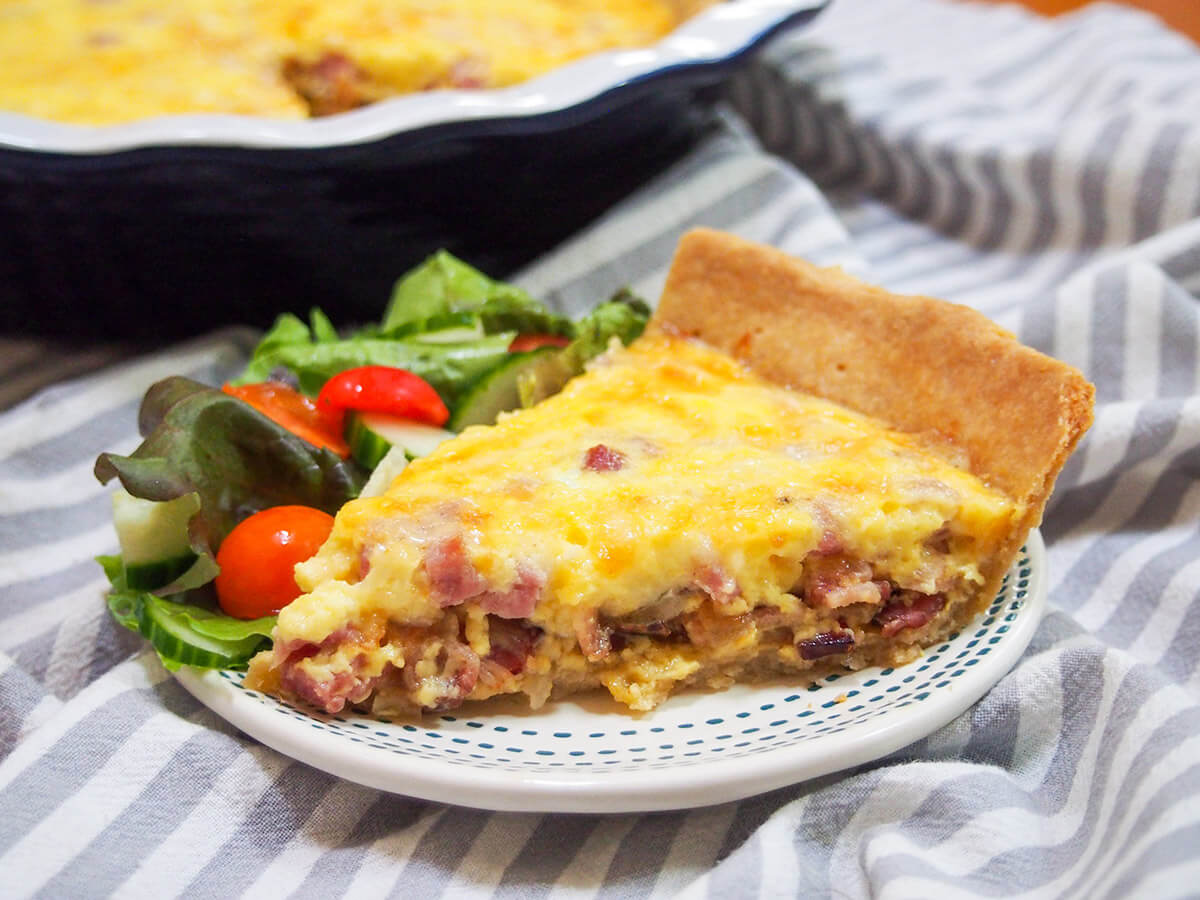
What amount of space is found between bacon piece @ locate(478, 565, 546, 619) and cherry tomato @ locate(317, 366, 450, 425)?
75 centimetres

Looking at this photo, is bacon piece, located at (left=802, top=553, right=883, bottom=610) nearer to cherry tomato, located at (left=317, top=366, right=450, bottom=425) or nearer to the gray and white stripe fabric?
the gray and white stripe fabric

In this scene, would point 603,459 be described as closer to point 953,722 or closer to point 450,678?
point 450,678

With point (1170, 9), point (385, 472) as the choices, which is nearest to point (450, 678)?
point (385, 472)

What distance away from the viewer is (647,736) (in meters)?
2.12

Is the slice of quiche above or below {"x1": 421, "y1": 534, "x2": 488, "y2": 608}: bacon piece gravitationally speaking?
below

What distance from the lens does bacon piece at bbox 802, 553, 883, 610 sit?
2256 mm

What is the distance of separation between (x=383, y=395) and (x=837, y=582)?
1094 millimetres

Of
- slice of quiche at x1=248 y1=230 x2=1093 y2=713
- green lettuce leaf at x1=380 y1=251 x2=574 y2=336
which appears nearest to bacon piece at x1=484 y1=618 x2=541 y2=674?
slice of quiche at x1=248 y1=230 x2=1093 y2=713

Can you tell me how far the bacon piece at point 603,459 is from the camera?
2.38 metres

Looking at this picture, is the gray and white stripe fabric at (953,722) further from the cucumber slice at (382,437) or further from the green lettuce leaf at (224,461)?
the cucumber slice at (382,437)

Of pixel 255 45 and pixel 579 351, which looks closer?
pixel 579 351

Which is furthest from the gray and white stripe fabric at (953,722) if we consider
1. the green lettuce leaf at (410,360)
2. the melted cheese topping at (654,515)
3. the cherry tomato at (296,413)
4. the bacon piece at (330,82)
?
the bacon piece at (330,82)

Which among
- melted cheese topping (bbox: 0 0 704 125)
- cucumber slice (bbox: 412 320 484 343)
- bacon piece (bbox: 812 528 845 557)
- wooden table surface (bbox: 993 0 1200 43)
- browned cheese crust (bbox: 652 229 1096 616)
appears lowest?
wooden table surface (bbox: 993 0 1200 43)

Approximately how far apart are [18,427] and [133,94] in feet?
3.58
